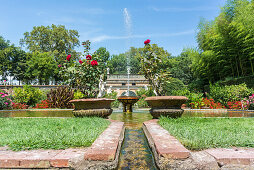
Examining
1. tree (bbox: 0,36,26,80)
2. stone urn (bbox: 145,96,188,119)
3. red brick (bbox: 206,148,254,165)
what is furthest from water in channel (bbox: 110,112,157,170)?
tree (bbox: 0,36,26,80)

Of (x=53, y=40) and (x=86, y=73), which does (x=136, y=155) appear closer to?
(x=86, y=73)

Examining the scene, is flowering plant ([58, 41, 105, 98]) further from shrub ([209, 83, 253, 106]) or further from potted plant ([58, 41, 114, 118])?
shrub ([209, 83, 253, 106])

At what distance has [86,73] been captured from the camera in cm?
533

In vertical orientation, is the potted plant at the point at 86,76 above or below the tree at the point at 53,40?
below

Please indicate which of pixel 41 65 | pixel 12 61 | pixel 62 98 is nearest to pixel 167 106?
pixel 62 98

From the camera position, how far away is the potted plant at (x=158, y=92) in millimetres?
4301

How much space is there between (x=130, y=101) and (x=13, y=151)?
690 centimetres

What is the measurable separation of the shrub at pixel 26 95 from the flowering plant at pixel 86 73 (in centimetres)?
931

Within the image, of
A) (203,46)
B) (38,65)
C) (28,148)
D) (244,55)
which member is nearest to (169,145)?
(28,148)

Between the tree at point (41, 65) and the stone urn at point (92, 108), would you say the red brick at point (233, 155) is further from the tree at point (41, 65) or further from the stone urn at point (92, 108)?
the tree at point (41, 65)

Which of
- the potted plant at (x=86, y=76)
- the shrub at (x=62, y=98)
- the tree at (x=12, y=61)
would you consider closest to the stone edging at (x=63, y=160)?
the potted plant at (x=86, y=76)

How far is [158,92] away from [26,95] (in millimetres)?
12009

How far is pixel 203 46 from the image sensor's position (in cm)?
1814

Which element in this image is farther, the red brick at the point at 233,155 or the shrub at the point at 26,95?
the shrub at the point at 26,95
